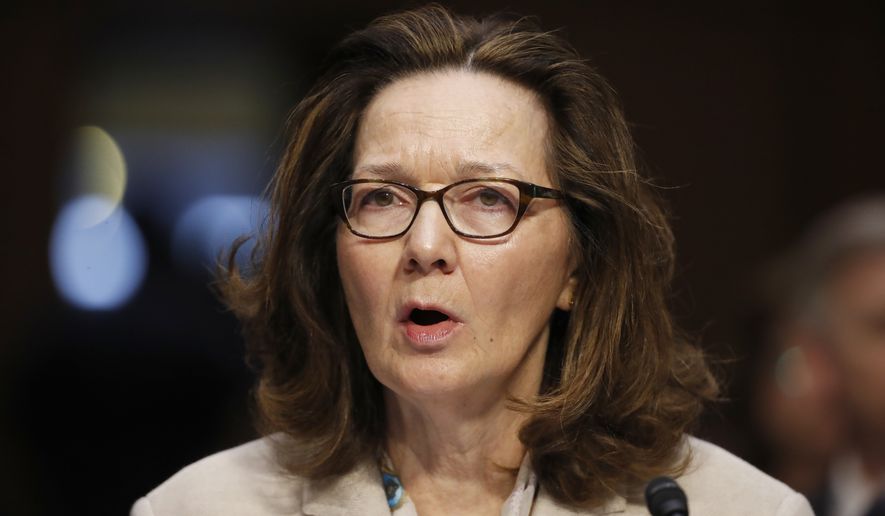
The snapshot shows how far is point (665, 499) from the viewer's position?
5.94ft

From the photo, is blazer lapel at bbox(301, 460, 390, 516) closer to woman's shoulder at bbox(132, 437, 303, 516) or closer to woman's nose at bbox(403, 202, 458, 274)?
woman's shoulder at bbox(132, 437, 303, 516)

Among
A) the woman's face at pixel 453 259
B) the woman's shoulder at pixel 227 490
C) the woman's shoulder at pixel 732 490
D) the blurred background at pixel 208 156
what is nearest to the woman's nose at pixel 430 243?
the woman's face at pixel 453 259

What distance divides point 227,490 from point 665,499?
2.93ft

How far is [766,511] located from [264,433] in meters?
1.05

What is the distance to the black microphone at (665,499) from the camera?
1792mm

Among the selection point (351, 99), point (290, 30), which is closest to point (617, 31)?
point (290, 30)

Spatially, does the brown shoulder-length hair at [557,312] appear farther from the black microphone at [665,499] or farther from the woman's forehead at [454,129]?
the black microphone at [665,499]

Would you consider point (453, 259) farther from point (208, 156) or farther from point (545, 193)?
point (208, 156)

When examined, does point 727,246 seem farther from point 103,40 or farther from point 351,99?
point 351,99

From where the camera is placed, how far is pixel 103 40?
517 centimetres

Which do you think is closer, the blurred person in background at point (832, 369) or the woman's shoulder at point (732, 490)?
the woman's shoulder at point (732, 490)

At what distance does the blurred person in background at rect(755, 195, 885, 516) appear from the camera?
3074 millimetres

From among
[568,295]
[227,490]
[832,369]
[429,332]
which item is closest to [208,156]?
[832,369]

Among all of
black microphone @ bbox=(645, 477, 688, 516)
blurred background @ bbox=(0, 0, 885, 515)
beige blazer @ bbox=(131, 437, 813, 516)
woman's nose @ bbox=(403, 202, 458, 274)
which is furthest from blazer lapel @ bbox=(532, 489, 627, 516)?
blurred background @ bbox=(0, 0, 885, 515)
